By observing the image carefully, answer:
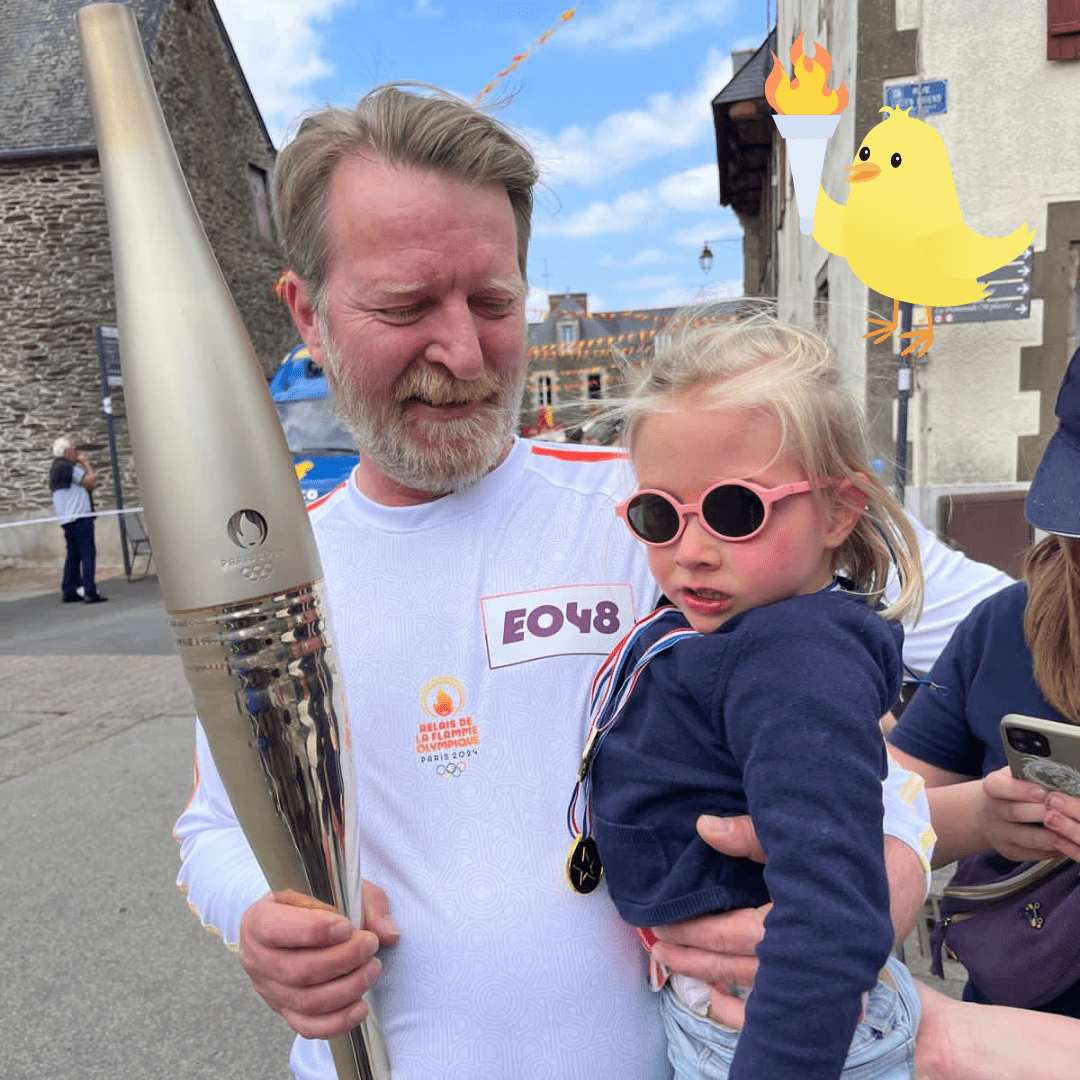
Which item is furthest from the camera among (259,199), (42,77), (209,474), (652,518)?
(259,199)

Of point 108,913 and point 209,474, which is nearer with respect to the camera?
point 209,474

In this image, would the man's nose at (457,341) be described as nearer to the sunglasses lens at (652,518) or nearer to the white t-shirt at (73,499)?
the sunglasses lens at (652,518)

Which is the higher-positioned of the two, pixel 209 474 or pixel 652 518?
pixel 209 474

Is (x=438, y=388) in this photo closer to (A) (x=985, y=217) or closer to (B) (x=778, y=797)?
(B) (x=778, y=797)

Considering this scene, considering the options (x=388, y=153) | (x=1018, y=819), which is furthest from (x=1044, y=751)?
(x=388, y=153)

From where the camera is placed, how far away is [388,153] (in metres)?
1.29

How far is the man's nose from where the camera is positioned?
1262mm

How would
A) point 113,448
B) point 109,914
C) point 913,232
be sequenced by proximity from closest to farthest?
point 913,232, point 109,914, point 113,448

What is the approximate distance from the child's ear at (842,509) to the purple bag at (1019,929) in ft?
2.03

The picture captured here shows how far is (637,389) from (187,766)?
4.60 metres

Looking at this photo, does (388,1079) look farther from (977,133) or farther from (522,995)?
(977,133)

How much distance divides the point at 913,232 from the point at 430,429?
0.78 metres

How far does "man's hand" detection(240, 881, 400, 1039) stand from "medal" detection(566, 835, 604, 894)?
0.25m

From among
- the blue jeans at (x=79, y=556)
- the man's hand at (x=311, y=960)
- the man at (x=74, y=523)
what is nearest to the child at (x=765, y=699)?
the man's hand at (x=311, y=960)
